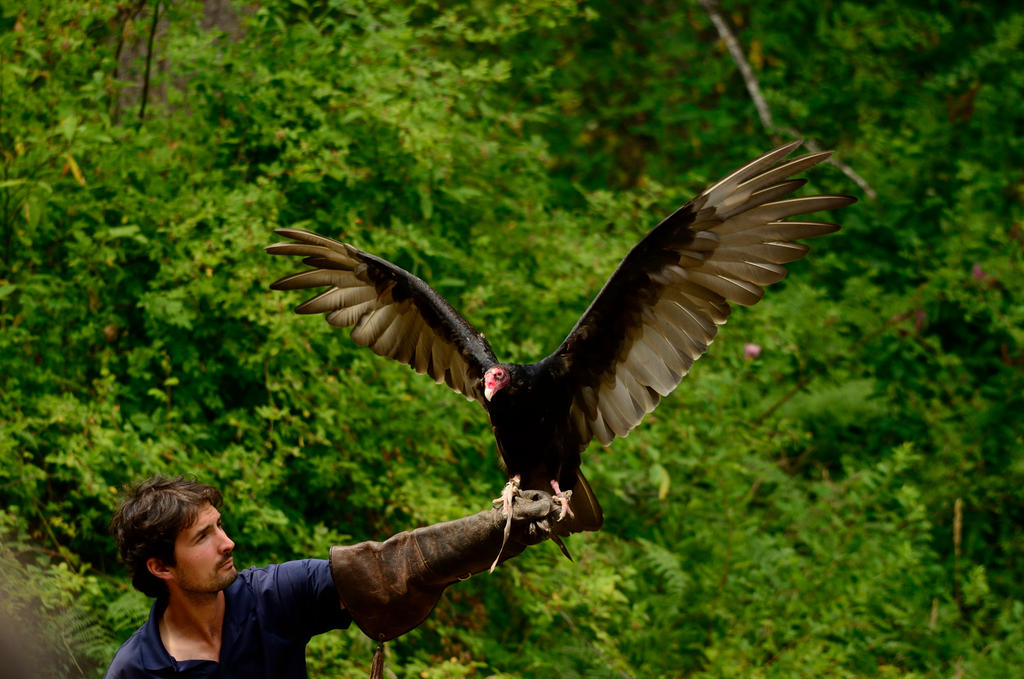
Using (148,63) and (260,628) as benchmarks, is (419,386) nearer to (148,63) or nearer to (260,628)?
(148,63)

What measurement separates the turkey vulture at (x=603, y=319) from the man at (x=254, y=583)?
1.83 ft

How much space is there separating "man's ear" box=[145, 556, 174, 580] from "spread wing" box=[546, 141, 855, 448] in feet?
3.95

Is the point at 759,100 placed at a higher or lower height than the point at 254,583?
higher

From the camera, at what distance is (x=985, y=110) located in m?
6.89

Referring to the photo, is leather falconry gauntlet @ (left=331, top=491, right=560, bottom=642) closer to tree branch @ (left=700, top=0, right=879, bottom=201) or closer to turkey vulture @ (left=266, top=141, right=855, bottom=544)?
turkey vulture @ (left=266, top=141, right=855, bottom=544)

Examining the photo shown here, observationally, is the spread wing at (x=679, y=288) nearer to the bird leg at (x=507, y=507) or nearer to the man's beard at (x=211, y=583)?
the bird leg at (x=507, y=507)

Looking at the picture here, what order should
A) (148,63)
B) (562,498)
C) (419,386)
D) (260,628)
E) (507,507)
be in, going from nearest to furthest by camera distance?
1. (260,628)
2. (507,507)
3. (562,498)
4. (419,386)
5. (148,63)

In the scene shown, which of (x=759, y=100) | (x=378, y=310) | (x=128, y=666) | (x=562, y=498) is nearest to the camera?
(x=128, y=666)

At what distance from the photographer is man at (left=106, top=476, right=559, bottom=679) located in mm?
2141

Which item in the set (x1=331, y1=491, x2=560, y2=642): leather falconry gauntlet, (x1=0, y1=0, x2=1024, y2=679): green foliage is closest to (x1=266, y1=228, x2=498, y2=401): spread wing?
(x1=0, y1=0, x2=1024, y2=679): green foliage

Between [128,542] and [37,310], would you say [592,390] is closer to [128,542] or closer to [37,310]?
[128,542]

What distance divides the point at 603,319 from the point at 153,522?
1310mm

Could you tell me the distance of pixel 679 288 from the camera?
2.90 metres

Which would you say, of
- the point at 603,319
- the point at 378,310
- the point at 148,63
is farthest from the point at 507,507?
the point at 148,63
